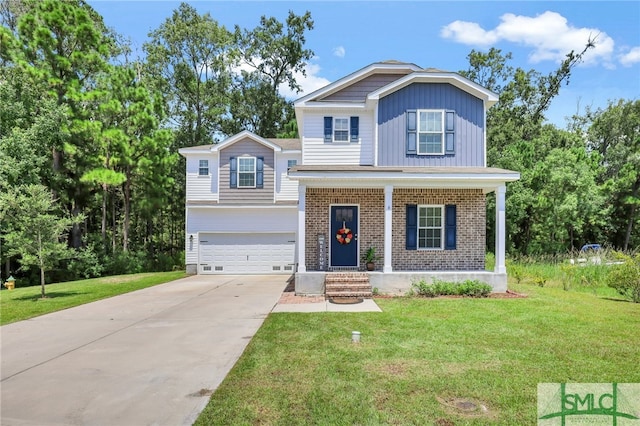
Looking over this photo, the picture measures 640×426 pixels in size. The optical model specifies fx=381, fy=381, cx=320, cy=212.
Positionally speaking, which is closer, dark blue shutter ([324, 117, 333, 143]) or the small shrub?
the small shrub

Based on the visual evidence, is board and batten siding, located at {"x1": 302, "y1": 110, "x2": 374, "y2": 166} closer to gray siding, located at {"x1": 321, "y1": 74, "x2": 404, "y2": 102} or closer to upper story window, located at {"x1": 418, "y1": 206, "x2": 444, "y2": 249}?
gray siding, located at {"x1": 321, "y1": 74, "x2": 404, "y2": 102}

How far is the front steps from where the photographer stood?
10328 mm

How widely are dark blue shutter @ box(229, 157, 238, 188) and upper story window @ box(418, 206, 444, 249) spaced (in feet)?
31.8

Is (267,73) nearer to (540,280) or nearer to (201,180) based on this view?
(201,180)

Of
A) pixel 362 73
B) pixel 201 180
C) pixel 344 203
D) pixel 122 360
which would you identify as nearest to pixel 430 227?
pixel 344 203

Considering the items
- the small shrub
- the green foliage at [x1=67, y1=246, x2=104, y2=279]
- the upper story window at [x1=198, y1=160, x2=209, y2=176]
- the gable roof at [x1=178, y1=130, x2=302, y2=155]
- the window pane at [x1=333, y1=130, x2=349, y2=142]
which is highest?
the gable roof at [x1=178, y1=130, x2=302, y2=155]

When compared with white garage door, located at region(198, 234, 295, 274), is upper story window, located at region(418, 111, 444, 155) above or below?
above

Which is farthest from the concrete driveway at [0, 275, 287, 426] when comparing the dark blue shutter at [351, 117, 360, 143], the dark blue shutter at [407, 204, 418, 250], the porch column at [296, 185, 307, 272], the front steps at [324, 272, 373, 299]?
the dark blue shutter at [351, 117, 360, 143]

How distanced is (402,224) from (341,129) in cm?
398

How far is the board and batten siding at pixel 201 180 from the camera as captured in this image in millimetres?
18641

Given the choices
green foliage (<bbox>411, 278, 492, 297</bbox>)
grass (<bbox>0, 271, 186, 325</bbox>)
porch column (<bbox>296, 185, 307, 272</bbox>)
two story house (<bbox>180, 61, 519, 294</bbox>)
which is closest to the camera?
grass (<bbox>0, 271, 186, 325</bbox>)

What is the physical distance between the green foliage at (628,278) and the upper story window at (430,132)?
574cm

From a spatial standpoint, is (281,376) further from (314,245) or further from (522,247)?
(522,247)

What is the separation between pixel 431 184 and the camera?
38.4 feet
